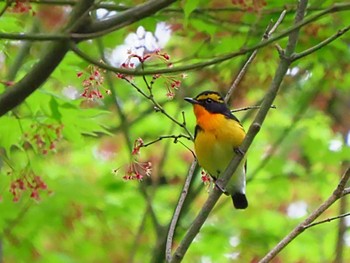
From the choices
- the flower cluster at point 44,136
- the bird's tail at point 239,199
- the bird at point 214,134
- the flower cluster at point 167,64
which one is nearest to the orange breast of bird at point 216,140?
the bird at point 214,134

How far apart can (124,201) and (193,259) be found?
1.38m

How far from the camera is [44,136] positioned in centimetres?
341

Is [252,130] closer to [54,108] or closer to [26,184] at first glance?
[54,108]

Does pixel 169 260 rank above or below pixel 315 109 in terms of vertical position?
below

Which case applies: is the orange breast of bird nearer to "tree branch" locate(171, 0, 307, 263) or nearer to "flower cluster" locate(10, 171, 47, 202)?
"flower cluster" locate(10, 171, 47, 202)

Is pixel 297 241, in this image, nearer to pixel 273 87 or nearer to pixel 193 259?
pixel 193 259

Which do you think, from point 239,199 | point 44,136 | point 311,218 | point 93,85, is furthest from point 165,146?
point 311,218

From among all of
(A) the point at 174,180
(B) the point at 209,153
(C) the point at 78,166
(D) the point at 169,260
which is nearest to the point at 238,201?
(B) the point at 209,153

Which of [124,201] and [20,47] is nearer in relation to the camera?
[20,47]

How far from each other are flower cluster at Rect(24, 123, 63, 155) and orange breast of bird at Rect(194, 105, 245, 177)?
655mm

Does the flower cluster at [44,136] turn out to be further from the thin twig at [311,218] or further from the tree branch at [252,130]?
the thin twig at [311,218]

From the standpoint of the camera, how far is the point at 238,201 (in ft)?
13.5

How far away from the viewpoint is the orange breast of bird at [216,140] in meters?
3.61

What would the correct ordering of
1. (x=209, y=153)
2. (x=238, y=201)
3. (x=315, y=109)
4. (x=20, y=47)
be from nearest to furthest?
1. (x=209, y=153)
2. (x=238, y=201)
3. (x=20, y=47)
4. (x=315, y=109)
